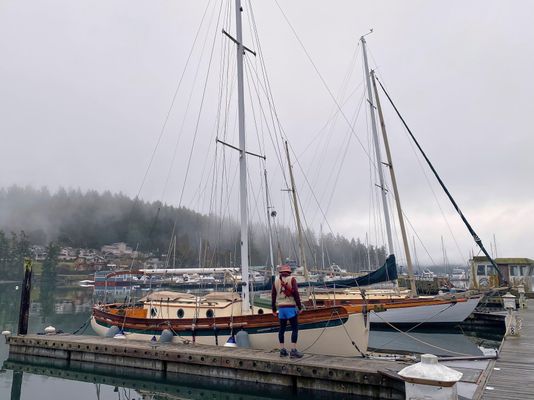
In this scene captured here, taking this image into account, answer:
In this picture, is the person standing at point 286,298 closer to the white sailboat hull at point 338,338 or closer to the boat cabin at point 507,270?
the white sailboat hull at point 338,338

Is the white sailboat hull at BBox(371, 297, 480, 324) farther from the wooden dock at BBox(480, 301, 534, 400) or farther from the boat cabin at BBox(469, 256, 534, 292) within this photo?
the boat cabin at BBox(469, 256, 534, 292)

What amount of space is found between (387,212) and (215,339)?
15.2 meters

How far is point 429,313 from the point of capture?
74.4 ft

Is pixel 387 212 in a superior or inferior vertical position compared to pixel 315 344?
superior

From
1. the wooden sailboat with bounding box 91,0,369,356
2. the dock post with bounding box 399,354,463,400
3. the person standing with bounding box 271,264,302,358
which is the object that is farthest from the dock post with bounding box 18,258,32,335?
the dock post with bounding box 399,354,463,400

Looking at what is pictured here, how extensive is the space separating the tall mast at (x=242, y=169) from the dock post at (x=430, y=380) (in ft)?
35.1

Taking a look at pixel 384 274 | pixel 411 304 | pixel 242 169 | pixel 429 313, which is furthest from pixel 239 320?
pixel 429 313

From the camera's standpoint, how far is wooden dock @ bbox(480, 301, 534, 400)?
720cm

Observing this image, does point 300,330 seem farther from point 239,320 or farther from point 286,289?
point 286,289

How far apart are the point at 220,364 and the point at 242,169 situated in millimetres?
7728

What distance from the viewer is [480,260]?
34.9 m

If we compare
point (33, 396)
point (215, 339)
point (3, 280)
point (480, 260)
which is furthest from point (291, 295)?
point (3, 280)

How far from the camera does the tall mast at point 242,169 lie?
50.4ft

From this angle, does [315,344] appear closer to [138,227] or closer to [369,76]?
[369,76]
